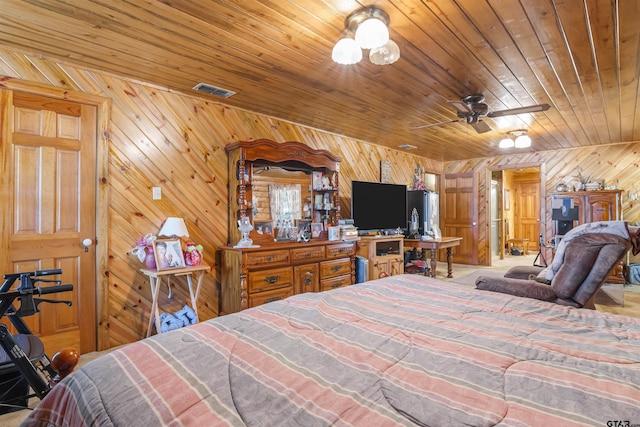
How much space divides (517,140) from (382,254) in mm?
2550

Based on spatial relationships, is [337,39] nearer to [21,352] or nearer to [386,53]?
[386,53]

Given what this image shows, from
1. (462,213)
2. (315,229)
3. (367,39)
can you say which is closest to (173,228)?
(315,229)

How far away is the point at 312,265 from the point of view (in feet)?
12.8

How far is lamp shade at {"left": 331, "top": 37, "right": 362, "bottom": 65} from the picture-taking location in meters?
2.09

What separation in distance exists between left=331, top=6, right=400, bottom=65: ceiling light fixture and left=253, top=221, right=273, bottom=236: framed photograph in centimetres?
222

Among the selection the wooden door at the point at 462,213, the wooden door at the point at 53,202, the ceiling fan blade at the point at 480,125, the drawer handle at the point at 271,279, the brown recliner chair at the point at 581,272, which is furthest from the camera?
Result: the wooden door at the point at 462,213

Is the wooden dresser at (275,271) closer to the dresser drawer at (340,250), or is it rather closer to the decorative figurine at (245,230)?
the dresser drawer at (340,250)

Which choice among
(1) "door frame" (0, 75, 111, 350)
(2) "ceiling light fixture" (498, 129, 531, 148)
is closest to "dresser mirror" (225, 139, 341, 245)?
(1) "door frame" (0, 75, 111, 350)

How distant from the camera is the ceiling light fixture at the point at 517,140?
4.64 meters

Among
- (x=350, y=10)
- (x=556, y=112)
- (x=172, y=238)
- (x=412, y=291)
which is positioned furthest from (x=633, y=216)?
(x=172, y=238)

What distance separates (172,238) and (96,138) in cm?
111

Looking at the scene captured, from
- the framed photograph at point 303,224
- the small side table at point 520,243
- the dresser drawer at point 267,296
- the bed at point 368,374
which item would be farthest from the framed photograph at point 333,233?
the small side table at point 520,243

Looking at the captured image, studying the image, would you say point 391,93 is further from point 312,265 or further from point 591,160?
point 591,160

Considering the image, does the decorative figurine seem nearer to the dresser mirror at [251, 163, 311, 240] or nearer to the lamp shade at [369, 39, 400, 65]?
the dresser mirror at [251, 163, 311, 240]
